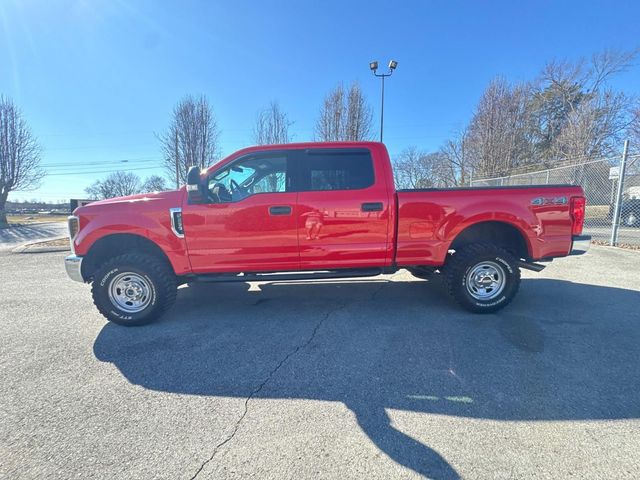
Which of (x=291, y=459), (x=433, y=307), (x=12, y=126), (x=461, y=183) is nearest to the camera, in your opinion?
(x=291, y=459)

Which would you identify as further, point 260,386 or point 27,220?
point 27,220

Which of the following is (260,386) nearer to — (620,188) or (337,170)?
(337,170)

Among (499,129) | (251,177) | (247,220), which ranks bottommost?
(247,220)

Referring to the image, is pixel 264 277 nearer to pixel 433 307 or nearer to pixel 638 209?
pixel 433 307

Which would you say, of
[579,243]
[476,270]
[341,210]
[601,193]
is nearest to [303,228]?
[341,210]

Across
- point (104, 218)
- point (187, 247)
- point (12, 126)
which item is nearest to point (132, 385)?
point (187, 247)

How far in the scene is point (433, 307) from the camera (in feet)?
13.5

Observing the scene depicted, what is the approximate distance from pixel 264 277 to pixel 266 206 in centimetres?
91

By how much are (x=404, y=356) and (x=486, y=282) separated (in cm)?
183

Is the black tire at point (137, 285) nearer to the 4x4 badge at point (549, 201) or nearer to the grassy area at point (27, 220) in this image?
the 4x4 badge at point (549, 201)

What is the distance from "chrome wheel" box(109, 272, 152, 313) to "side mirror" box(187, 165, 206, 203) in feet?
3.92

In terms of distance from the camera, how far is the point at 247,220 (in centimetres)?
361

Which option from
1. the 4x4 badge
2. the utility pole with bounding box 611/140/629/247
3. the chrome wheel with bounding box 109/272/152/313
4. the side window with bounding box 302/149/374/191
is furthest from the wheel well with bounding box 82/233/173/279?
the utility pole with bounding box 611/140/629/247

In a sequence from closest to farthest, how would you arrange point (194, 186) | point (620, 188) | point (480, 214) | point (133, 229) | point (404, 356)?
1. point (404, 356)
2. point (194, 186)
3. point (133, 229)
4. point (480, 214)
5. point (620, 188)
